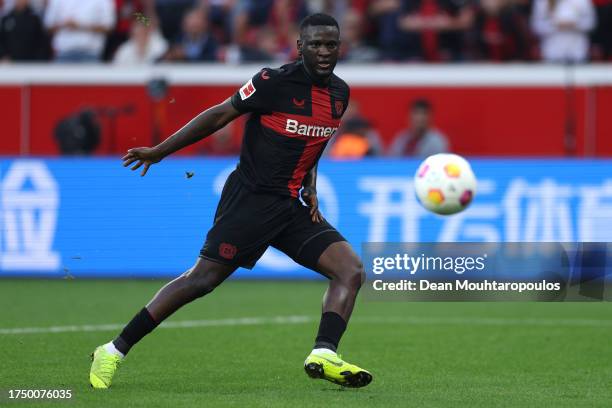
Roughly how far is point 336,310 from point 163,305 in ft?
3.57

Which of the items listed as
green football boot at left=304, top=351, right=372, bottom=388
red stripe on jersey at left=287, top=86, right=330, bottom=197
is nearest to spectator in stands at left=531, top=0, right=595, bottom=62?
red stripe on jersey at left=287, top=86, right=330, bottom=197

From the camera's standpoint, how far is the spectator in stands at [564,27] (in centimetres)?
1866

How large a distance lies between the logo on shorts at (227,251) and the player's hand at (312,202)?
0.61m

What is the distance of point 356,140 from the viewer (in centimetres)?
1792

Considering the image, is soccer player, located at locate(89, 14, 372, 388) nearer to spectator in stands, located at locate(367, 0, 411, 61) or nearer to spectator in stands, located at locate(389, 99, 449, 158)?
spectator in stands, located at locate(389, 99, 449, 158)

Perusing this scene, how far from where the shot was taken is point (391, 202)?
15.9m

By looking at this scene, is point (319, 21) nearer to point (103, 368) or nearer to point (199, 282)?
point (199, 282)

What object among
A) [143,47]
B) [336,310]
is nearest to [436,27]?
[143,47]

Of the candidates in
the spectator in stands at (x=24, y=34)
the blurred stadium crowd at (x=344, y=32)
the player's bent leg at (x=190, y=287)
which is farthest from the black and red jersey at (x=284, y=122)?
the spectator in stands at (x=24, y=34)

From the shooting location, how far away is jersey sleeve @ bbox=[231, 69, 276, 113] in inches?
311

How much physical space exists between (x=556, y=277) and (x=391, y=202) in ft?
13.7

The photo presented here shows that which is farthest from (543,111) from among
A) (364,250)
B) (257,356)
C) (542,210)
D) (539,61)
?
(257,356)

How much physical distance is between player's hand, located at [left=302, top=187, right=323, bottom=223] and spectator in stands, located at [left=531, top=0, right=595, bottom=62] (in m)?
11.2

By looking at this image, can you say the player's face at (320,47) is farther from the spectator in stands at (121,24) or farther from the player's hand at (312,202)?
the spectator in stands at (121,24)
